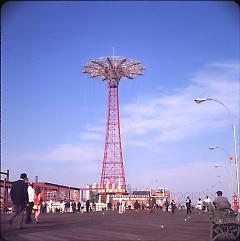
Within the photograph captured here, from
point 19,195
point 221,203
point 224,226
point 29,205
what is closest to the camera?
point 224,226

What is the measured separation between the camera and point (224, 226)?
9633mm

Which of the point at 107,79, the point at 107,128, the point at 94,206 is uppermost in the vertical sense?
the point at 107,79

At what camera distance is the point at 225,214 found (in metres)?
9.70

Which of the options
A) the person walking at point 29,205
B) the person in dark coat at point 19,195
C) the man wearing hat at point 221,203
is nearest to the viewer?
the man wearing hat at point 221,203

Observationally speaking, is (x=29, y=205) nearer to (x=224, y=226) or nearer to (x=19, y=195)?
(x=19, y=195)

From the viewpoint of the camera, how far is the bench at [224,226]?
9.60m

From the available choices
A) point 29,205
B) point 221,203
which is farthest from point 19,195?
point 221,203

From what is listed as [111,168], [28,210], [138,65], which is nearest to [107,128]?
[111,168]

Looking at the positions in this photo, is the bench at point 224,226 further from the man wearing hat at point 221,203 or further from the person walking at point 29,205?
the person walking at point 29,205

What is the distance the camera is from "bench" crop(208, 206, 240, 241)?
9602 mm

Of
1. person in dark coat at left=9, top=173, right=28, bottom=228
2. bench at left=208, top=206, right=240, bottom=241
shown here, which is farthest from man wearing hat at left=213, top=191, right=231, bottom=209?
person in dark coat at left=9, top=173, right=28, bottom=228

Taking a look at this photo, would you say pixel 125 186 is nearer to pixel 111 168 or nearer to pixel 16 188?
pixel 111 168

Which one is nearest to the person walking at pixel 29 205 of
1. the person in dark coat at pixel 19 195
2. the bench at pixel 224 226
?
the person in dark coat at pixel 19 195

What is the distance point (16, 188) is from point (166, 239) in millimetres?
4198
